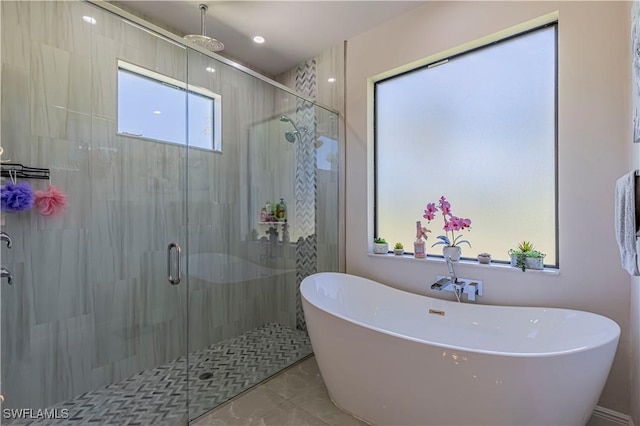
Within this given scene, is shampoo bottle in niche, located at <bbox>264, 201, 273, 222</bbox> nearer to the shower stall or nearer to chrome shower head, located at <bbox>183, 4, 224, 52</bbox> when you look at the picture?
the shower stall

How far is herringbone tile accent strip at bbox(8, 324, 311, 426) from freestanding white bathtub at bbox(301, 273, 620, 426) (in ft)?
2.37

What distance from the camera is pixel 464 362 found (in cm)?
132

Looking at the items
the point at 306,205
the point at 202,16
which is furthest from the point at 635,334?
the point at 202,16

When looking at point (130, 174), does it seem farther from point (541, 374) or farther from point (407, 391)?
point (541, 374)

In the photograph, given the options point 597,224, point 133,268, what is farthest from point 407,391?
point 133,268

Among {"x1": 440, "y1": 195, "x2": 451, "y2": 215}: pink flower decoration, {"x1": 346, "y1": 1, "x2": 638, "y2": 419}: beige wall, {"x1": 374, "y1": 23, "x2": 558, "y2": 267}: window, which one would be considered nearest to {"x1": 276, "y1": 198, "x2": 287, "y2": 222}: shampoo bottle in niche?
{"x1": 374, "y1": 23, "x2": 558, "y2": 267}: window

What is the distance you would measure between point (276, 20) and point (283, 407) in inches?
121

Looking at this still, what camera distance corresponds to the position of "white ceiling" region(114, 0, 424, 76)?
2396 mm

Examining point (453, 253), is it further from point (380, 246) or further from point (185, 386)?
point (185, 386)

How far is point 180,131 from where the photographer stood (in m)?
2.45

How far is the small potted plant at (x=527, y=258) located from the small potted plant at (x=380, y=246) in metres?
0.99

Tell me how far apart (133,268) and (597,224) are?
10.5ft

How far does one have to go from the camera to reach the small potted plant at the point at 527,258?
1953mm

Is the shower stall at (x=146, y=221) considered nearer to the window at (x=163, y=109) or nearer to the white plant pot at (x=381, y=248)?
the window at (x=163, y=109)
